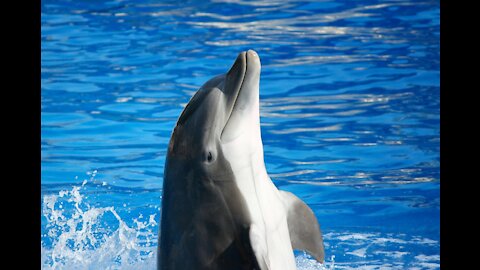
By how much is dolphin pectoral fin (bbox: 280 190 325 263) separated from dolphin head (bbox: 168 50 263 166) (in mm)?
530

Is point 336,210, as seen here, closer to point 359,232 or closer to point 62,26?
point 359,232

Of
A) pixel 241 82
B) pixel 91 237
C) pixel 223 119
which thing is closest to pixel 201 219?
pixel 223 119

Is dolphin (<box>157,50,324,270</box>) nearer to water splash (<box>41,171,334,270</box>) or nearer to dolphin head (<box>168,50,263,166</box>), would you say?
dolphin head (<box>168,50,263,166</box>)

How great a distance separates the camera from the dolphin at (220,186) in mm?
3209

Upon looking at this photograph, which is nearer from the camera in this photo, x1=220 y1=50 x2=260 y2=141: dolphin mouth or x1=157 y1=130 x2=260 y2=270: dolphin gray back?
x1=157 y1=130 x2=260 y2=270: dolphin gray back

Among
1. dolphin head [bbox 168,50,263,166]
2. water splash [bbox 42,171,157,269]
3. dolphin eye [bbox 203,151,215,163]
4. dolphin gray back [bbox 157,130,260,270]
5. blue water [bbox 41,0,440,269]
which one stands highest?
dolphin head [bbox 168,50,263,166]

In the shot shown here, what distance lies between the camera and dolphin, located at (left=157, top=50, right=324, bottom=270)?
3209 mm

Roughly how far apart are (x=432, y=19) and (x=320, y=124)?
12.2 ft

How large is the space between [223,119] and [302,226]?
2.69 feet

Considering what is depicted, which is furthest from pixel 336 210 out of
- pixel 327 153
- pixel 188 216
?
pixel 188 216

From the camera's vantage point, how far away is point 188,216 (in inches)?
127

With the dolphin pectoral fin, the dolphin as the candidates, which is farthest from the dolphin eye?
the dolphin pectoral fin

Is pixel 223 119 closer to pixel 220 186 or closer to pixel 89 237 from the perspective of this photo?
pixel 220 186

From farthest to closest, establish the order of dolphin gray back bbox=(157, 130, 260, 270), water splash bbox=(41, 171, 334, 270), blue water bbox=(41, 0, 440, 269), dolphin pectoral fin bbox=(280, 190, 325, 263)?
blue water bbox=(41, 0, 440, 269) < water splash bbox=(41, 171, 334, 270) < dolphin pectoral fin bbox=(280, 190, 325, 263) < dolphin gray back bbox=(157, 130, 260, 270)
